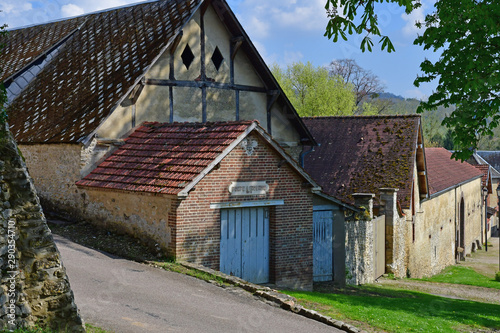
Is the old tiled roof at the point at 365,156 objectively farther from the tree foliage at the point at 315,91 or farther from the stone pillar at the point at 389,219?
the tree foliage at the point at 315,91

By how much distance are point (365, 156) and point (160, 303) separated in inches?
680

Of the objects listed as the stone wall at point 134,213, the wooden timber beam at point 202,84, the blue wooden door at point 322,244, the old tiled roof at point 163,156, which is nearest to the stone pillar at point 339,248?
the blue wooden door at point 322,244

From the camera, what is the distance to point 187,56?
17.4m

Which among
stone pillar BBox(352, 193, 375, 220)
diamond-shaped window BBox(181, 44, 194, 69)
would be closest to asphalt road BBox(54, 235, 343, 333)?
diamond-shaped window BBox(181, 44, 194, 69)

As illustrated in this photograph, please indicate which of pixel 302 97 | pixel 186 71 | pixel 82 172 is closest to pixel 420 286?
pixel 186 71

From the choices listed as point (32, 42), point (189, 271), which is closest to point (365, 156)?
point (32, 42)

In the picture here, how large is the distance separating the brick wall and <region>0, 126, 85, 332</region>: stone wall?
5.78 meters

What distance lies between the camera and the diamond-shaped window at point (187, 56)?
17281 mm

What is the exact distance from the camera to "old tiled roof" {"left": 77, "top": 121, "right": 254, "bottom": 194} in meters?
13.2

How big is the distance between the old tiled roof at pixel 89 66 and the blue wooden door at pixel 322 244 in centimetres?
669

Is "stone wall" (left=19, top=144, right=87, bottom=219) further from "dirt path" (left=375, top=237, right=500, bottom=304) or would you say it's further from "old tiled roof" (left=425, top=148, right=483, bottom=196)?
"old tiled roof" (left=425, top=148, right=483, bottom=196)

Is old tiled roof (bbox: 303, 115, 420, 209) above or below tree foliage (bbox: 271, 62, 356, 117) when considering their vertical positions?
below

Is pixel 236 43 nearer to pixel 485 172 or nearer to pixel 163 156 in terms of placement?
pixel 163 156

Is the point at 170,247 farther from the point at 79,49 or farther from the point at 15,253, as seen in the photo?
the point at 79,49
